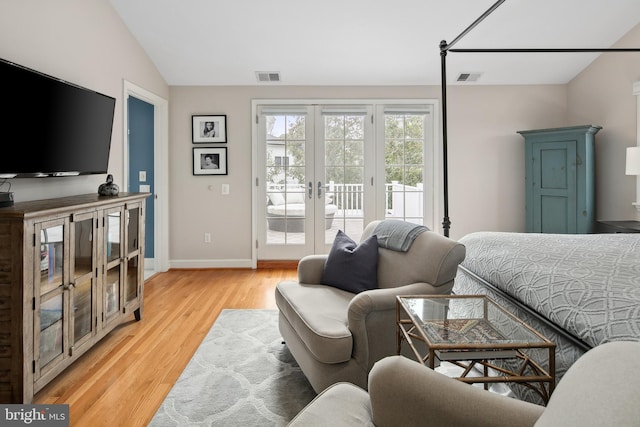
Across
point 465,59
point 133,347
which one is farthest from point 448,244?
point 465,59

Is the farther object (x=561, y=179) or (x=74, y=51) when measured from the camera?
(x=561, y=179)

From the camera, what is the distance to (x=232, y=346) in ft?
9.54

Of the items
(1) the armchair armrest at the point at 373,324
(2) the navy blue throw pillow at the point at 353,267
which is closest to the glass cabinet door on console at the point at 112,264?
(2) the navy blue throw pillow at the point at 353,267

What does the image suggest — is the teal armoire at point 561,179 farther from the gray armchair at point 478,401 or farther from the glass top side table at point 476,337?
the gray armchair at point 478,401

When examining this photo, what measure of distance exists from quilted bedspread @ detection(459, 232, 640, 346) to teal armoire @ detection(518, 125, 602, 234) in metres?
2.05

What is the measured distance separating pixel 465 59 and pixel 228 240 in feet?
11.4

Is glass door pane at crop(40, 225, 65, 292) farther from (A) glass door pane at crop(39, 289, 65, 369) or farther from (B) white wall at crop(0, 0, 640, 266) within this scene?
(B) white wall at crop(0, 0, 640, 266)

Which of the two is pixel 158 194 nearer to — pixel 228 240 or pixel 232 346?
pixel 228 240

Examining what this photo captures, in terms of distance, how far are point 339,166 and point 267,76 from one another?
137 cm

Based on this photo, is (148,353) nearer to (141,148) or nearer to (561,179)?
(141,148)

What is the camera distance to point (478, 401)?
43.7 inches

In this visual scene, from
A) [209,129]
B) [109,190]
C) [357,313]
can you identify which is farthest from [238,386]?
[209,129]

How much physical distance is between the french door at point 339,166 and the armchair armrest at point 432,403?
4198 mm

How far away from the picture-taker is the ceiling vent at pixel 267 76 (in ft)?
16.5
